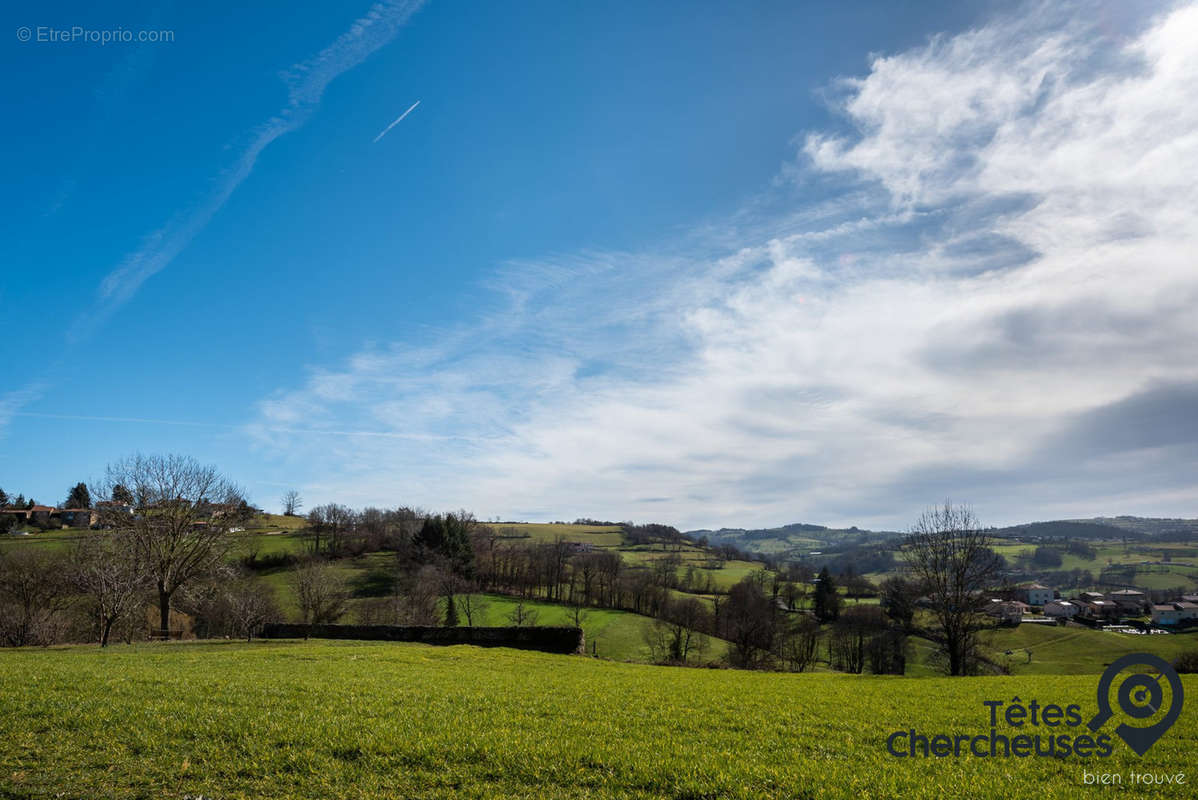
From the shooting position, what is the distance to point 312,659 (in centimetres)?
2559

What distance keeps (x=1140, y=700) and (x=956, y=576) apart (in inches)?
1127

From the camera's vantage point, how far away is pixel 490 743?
1016 cm

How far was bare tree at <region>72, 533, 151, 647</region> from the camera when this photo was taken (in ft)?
112

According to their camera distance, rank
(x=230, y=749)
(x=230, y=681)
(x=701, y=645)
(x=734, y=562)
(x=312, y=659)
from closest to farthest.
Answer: (x=230, y=749), (x=230, y=681), (x=312, y=659), (x=701, y=645), (x=734, y=562)

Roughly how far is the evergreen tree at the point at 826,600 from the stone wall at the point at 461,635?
79759 mm

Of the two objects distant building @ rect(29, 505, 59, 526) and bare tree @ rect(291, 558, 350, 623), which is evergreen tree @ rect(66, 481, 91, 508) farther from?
bare tree @ rect(291, 558, 350, 623)

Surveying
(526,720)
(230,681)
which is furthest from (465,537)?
(526,720)

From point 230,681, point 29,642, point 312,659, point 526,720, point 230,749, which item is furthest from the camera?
point 29,642

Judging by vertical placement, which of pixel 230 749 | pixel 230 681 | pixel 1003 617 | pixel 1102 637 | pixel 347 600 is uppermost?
pixel 230 749

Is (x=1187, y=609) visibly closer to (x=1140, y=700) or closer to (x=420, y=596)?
(x=420, y=596)

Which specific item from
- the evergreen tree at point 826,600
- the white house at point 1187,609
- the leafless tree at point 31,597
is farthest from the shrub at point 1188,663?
the white house at point 1187,609

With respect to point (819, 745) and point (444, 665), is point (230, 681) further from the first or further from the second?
point (819, 745)

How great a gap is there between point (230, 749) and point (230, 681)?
25.8 ft

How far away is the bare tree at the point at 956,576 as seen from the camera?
40.5 meters
